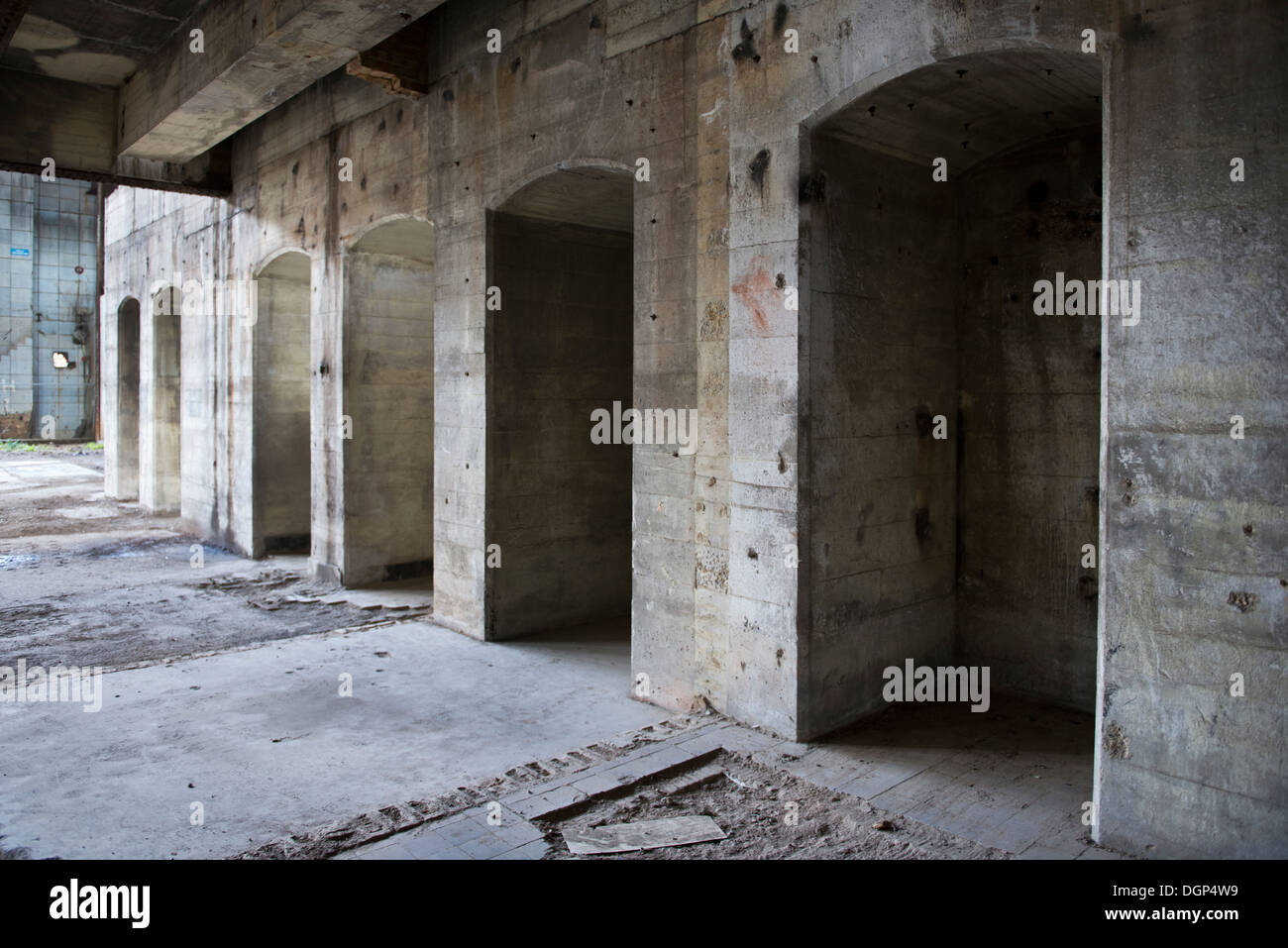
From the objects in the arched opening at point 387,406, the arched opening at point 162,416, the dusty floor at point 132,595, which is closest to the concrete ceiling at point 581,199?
the arched opening at point 387,406

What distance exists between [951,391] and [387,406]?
21.3 feet

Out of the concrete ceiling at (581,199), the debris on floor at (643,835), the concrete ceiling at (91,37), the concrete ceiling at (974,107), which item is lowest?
the debris on floor at (643,835)

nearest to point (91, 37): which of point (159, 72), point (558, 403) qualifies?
point (159, 72)

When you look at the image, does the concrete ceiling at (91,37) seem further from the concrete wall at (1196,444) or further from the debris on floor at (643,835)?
the concrete wall at (1196,444)

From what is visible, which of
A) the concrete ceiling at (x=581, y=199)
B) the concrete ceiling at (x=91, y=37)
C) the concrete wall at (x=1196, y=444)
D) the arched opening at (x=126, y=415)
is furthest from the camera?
the arched opening at (x=126, y=415)

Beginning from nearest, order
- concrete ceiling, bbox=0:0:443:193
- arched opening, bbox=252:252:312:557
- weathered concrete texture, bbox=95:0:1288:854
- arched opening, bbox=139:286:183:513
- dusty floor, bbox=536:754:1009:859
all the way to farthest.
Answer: weathered concrete texture, bbox=95:0:1288:854, dusty floor, bbox=536:754:1009:859, concrete ceiling, bbox=0:0:443:193, arched opening, bbox=252:252:312:557, arched opening, bbox=139:286:183:513

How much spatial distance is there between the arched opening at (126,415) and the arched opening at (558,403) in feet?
40.4

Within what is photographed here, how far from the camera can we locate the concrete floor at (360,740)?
470 centimetres

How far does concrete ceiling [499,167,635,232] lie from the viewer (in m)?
7.50

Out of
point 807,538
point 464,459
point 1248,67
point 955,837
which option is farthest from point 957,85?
point 464,459

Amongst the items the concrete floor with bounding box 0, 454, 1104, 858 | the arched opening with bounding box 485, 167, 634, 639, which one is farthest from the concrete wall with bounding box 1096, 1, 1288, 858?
the arched opening with bounding box 485, 167, 634, 639

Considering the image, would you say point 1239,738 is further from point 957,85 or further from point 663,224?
point 663,224

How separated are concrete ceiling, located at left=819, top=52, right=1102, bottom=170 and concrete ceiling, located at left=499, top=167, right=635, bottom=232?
211 centimetres

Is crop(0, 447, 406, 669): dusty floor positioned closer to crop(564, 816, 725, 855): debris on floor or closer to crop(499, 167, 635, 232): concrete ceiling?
crop(499, 167, 635, 232): concrete ceiling
